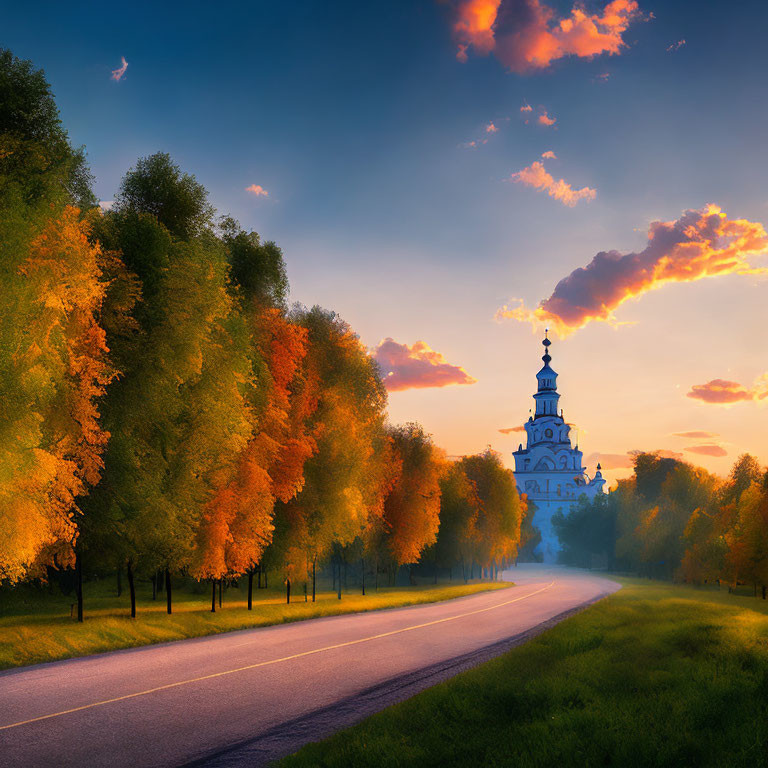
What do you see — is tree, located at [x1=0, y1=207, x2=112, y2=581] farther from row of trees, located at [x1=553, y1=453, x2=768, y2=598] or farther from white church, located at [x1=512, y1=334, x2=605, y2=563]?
white church, located at [x1=512, y1=334, x2=605, y2=563]

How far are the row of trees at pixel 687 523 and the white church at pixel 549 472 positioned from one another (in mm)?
49321

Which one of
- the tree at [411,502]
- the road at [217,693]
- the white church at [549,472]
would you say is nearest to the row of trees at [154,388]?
the road at [217,693]

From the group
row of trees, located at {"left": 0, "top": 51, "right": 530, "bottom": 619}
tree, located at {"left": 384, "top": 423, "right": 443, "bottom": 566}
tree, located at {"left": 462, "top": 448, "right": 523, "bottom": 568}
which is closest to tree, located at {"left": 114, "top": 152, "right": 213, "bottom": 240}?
row of trees, located at {"left": 0, "top": 51, "right": 530, "bottom": 619}

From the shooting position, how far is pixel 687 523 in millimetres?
66875

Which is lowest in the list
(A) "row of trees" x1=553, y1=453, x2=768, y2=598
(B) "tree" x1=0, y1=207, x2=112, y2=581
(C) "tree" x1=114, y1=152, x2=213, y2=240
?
(A) "row of trees" x1=553, y1=453, x2=768, y2=598

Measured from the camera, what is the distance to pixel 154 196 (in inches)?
926

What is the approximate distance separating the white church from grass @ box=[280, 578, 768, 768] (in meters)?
160

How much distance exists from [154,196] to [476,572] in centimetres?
7818

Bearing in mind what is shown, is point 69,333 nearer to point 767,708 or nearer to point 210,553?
point 210,553

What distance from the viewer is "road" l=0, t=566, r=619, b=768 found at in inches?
347

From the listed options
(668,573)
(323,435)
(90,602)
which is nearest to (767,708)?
(323,435)

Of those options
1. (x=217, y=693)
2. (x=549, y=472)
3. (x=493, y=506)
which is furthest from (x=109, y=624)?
(x=549, y=472)

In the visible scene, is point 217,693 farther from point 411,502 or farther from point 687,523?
point 687,523

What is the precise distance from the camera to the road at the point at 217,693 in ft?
28.9
